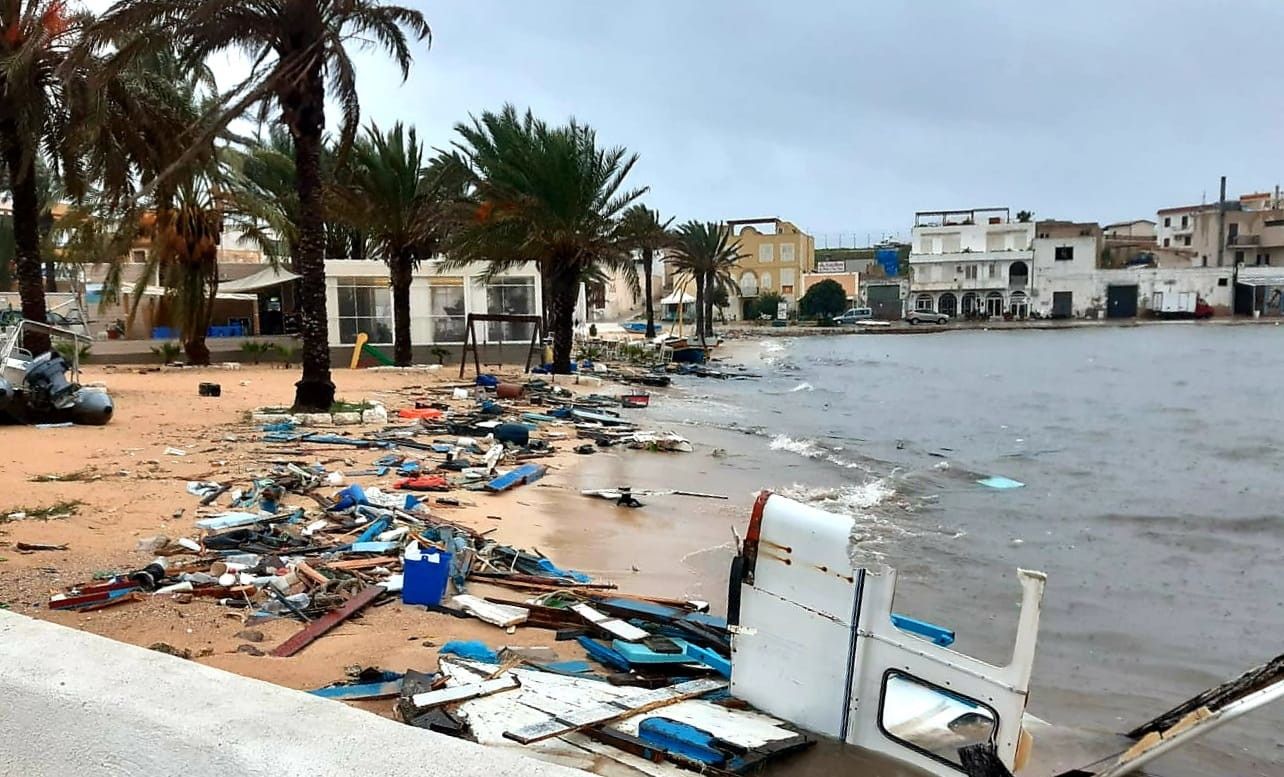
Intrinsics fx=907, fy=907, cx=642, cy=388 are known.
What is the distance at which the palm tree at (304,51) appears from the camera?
13.0 m

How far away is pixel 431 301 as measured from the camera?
96.5 feet

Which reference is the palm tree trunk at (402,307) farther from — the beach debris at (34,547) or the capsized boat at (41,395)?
the beach debris at (34,547)

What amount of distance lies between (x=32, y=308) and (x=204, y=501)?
9800 millimetres

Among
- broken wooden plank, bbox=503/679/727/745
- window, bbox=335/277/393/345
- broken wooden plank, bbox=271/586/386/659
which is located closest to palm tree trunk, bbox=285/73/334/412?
broken wooden plank, bbox=271/586/386/659

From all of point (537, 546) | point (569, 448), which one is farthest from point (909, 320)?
point (537, 546)

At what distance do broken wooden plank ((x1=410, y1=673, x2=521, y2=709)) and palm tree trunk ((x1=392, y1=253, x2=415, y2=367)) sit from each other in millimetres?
22811

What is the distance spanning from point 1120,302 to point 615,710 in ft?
300

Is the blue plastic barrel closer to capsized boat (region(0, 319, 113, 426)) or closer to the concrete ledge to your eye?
the concrete ledge

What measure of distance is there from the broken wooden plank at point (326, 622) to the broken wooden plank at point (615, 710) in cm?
202

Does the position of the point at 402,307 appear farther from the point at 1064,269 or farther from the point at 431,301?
the point at 1064,269

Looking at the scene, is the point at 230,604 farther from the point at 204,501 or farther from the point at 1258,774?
the point at 1258,774

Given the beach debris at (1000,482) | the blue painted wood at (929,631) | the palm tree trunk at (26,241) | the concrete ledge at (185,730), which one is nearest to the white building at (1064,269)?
the beach debris at (1000,482)

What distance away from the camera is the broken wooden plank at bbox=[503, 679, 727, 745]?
11.9 feet

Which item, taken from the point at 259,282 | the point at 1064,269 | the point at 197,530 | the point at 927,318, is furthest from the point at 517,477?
the point at 1064,269
